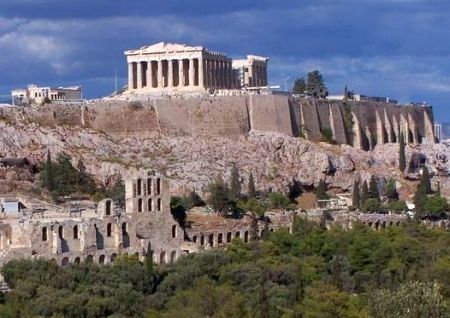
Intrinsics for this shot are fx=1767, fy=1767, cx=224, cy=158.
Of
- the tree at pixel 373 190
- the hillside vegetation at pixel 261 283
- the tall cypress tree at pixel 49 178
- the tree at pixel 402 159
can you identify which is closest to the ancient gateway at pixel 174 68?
the tree at pixel 402 159

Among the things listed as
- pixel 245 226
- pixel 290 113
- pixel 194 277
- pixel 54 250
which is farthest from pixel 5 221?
pixel 290 113

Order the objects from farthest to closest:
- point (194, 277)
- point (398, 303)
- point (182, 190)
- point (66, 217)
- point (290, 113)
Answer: point (290, 113) → point (182, 190) → point (66, 217) → point (194, 277) → point (398, 303)

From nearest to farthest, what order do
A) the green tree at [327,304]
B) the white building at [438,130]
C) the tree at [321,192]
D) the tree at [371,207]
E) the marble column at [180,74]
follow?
the green tree at [327,304]
the tree at [371,207]
the tree at [321,192]
the marble column at [180,74]
the white building at [438,130]

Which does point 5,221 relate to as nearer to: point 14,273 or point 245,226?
point 14,273

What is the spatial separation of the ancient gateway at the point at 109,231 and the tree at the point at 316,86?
1843 inches

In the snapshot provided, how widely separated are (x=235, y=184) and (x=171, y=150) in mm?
9046

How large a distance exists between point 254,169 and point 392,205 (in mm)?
10020

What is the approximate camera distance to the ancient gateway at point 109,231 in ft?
270

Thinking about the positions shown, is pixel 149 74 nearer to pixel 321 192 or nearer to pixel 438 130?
pixel 321 192

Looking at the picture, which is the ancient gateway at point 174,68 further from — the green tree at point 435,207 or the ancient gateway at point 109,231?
the ancient gateway at point 109,231

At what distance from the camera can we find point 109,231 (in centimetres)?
8656

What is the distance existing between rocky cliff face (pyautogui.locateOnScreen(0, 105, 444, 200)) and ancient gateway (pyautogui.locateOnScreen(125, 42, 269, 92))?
25.1 ft

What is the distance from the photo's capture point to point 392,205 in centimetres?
11194

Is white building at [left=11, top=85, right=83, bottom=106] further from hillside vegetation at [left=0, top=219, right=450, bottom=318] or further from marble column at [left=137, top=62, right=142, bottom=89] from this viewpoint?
hillside vegetation at [left=0, top=219, right=450, bottom=318]
